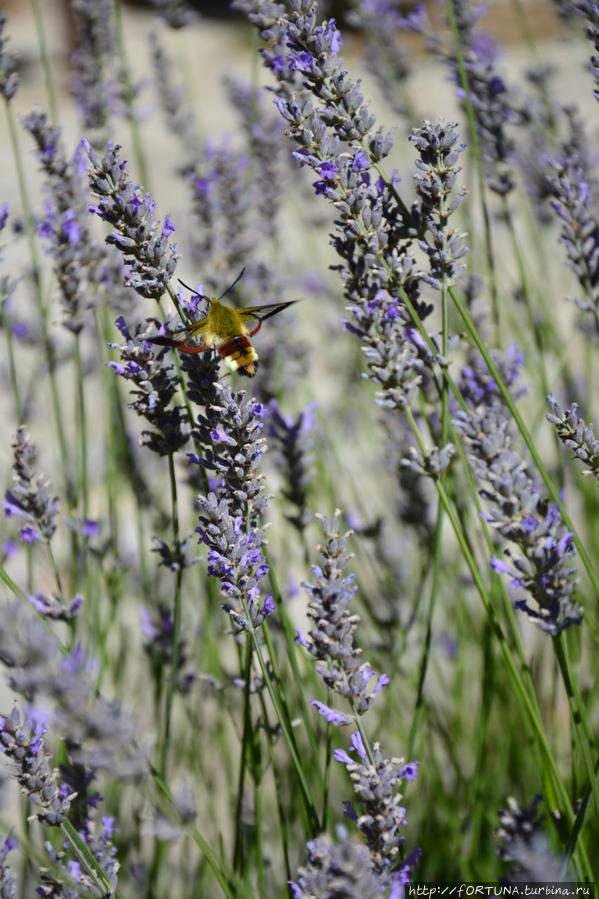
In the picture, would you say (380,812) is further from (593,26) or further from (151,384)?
(593,26)

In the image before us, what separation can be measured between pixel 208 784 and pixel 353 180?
1.09 meters

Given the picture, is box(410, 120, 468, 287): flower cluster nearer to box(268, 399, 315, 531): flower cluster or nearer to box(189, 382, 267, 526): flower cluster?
box(189, 382, 267, 526): flower cluster

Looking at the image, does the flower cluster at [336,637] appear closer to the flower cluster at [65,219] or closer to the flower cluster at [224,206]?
the flower cluster at [65,219]

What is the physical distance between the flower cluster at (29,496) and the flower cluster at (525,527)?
49 cm

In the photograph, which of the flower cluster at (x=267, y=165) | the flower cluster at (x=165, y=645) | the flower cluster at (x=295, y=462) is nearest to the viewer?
the flower cluster at (x=295, y=462)

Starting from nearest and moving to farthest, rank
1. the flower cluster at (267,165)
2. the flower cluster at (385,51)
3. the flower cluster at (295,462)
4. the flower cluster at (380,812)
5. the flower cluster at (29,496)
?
the flower cluster at (380,812)
the flower cluster at (29,496)
the flower cluster at (295,462)
the flower cluster at (267,165)
the flower cluster at (385,51)

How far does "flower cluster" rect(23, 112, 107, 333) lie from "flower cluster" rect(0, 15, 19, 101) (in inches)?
2.0

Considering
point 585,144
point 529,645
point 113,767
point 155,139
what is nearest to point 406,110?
point 585,144

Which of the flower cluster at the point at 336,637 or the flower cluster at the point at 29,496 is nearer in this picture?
the flower cluster at the point at 336,637

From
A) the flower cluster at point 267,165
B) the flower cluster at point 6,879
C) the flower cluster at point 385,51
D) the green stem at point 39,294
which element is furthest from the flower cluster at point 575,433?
the flower cluster at point 385,51

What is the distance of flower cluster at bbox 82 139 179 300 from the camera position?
2.42 ft

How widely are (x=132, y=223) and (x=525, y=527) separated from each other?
18.3 inches

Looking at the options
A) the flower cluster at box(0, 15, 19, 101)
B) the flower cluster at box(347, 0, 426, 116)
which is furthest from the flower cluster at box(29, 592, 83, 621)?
the flower cluster at box(347, 0, 426, 116)

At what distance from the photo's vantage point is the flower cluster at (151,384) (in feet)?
2.58
